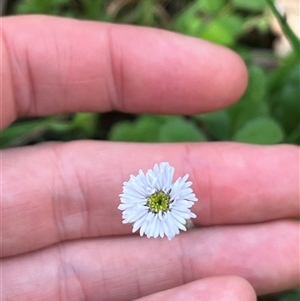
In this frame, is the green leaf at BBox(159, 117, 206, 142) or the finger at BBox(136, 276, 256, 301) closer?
the finger at BBox(136, 276, 256, 301)

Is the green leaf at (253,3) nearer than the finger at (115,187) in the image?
No

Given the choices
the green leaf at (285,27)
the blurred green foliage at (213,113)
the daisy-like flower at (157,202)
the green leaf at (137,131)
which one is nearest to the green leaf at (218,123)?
the blurred green foliage at (213,113)

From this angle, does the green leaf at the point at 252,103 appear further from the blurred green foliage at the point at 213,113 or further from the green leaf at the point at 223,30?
the green leaf at the point at 223,30

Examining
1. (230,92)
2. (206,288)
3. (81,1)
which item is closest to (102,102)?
(230,92)

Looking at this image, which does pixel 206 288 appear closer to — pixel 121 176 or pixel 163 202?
pixel 163 202

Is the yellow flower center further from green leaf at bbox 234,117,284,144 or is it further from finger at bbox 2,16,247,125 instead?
green leaf at bbox 234,117,284,144

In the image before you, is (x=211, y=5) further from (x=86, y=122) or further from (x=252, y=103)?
(x=86, y=122)

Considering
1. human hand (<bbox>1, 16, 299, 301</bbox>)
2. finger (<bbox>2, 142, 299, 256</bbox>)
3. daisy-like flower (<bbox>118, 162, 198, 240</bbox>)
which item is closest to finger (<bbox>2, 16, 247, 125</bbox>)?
human hand (<bbox>1, 16, 299, 301</bbox>)
